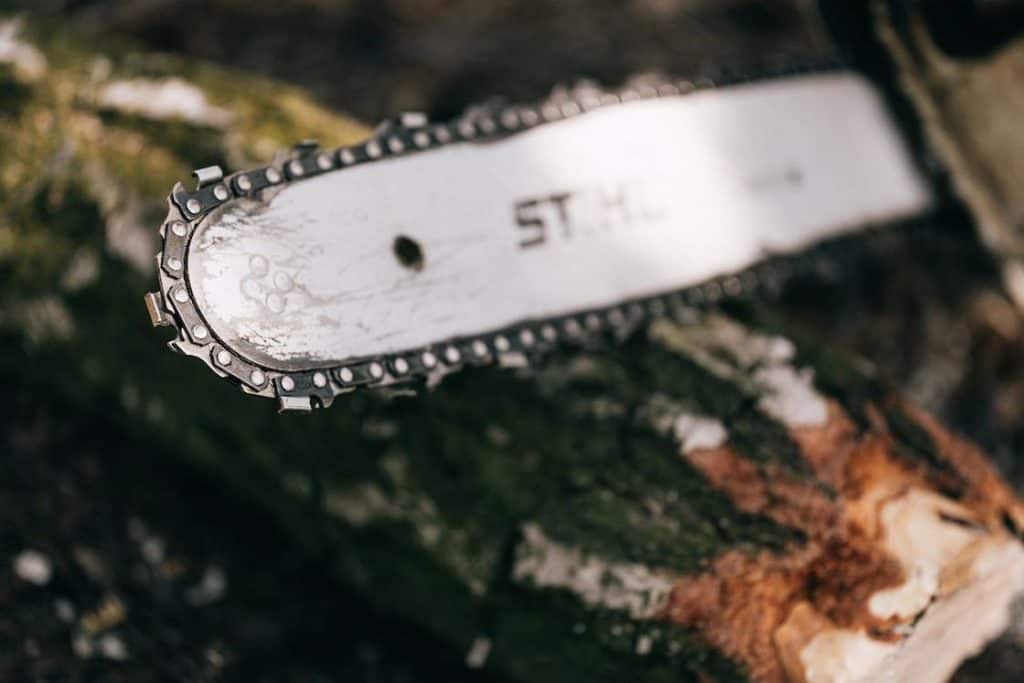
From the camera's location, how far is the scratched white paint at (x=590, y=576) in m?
1.96

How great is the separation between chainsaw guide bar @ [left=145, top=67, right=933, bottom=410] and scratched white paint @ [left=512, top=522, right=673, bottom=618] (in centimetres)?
44

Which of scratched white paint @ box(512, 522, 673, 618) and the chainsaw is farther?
scratched white paint @ box(512, 522, 673, 618)

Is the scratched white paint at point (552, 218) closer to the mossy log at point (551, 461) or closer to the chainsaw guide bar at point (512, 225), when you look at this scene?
the chainsaw guide bar at point (512, 225)

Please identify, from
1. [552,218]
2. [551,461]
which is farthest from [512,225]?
[551,461]

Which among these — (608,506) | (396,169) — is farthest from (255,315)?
(608,506)

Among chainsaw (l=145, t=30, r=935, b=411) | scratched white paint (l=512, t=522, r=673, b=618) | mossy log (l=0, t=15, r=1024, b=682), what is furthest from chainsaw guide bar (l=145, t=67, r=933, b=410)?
scratched white paint (l=512, t=522, r=673, b=618)

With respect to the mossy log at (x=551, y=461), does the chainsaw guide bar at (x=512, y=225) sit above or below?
above

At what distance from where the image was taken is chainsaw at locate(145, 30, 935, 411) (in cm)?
164

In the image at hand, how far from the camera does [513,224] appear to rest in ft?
6.54

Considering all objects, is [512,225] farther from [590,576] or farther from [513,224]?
[590,576]

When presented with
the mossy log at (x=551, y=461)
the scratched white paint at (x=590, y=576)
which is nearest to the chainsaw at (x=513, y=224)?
the mossy log at (x=551, y=461)

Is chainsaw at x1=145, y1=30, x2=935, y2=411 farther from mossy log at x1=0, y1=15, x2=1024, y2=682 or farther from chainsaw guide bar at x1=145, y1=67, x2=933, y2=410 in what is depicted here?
mossy log at x1=0, y1=15, x2=1024, y2=682

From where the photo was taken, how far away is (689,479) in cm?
204

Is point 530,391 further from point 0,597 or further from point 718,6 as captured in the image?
point 718,6
